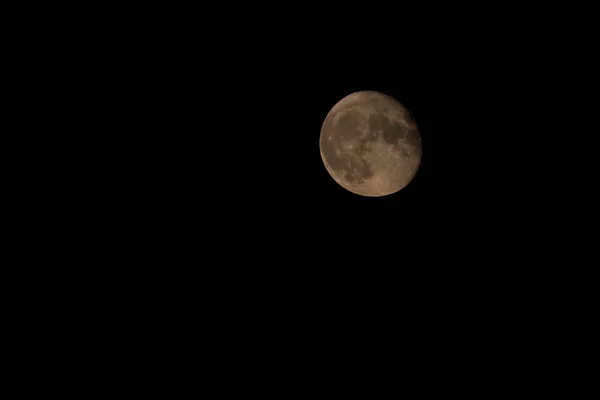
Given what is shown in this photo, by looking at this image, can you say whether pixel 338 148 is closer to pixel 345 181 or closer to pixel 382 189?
pixel 345 181

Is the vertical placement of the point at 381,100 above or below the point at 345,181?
above

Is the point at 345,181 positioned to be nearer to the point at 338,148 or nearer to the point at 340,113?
the point at 338,148

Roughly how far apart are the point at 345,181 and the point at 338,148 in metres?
0.32

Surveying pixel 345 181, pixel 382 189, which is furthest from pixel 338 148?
pixel 382 189

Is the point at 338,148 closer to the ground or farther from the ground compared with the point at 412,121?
closer to the ground

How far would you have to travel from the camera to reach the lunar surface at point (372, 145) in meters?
3.21

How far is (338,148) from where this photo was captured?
3.38m

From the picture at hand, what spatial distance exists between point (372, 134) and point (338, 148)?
331 millimetres

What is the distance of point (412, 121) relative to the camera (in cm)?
336

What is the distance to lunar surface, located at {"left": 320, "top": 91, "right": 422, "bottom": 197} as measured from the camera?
10.5ft

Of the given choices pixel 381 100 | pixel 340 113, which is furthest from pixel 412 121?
pixel 340 113

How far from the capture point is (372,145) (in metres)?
3.20

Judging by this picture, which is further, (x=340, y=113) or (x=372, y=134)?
(x=340, y=113)

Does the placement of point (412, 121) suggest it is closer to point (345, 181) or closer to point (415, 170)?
point (415, 170)
